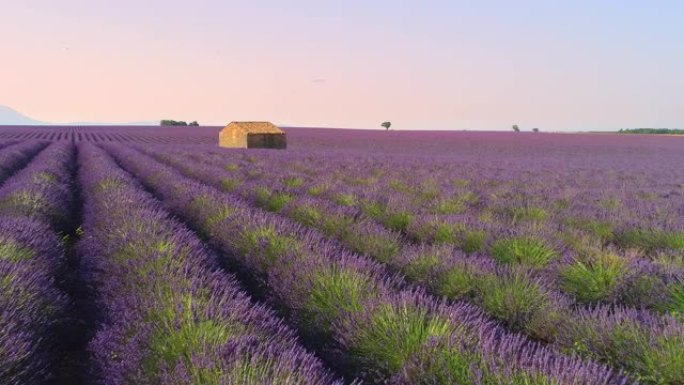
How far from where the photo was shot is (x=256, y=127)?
106ft

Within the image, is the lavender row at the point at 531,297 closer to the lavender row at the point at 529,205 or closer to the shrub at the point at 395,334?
the shrub at the point at 395,334

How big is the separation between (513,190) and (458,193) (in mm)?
1602

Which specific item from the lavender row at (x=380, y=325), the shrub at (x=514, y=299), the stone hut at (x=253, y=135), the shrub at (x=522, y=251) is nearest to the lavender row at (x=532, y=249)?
the shrub at (x=522, y=251)

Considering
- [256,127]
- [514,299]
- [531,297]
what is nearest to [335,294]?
[514,299]

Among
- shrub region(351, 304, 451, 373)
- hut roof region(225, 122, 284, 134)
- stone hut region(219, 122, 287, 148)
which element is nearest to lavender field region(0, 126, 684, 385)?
shrub region(351, 304, 451, 373)

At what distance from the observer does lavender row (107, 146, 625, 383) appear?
1971 mm

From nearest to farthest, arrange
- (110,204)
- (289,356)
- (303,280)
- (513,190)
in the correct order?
(289,356)
(303,280)
(110,204)
(513,190)

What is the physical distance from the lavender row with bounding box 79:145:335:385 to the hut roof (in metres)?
28.3

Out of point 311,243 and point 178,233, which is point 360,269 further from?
point 178,233

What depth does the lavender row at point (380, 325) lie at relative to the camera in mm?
1971

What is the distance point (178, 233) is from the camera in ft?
14.1

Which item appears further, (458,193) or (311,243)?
(458,193)

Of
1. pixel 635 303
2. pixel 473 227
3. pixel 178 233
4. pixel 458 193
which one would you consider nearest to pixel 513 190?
pixel 458 193

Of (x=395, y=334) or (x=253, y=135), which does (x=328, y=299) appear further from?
(x=253, y=135)
